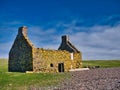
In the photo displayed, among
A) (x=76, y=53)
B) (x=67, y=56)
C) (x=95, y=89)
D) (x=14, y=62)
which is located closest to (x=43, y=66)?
(x=14, y=62)

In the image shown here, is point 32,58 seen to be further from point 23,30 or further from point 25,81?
point 25,81

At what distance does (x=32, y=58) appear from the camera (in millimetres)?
45688

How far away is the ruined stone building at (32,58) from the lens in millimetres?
46312

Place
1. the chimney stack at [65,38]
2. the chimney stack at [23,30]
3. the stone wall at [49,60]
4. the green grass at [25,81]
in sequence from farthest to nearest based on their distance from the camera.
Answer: the chimney stack at [65,38]
the chimney stack at [23,30]
the stone wall at [49,60]
the green grass at [25,81]

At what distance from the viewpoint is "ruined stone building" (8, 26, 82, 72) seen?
46312mm

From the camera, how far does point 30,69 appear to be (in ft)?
151

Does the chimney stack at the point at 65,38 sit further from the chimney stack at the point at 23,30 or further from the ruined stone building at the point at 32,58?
the chimney stack at the point at 23,30

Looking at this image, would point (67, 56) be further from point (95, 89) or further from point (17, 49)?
point (95, 89)

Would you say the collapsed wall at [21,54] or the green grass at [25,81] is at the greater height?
the collapsed wall at [21,54]

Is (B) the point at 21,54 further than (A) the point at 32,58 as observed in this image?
Yes

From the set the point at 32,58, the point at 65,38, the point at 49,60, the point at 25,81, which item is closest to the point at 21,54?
the point at 32,58

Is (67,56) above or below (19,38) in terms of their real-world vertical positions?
below

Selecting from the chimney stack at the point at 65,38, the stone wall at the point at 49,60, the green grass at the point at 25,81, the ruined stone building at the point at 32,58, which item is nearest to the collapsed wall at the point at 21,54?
the ruined stone building at the point at 32,58

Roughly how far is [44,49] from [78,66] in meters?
Result: 14.8
